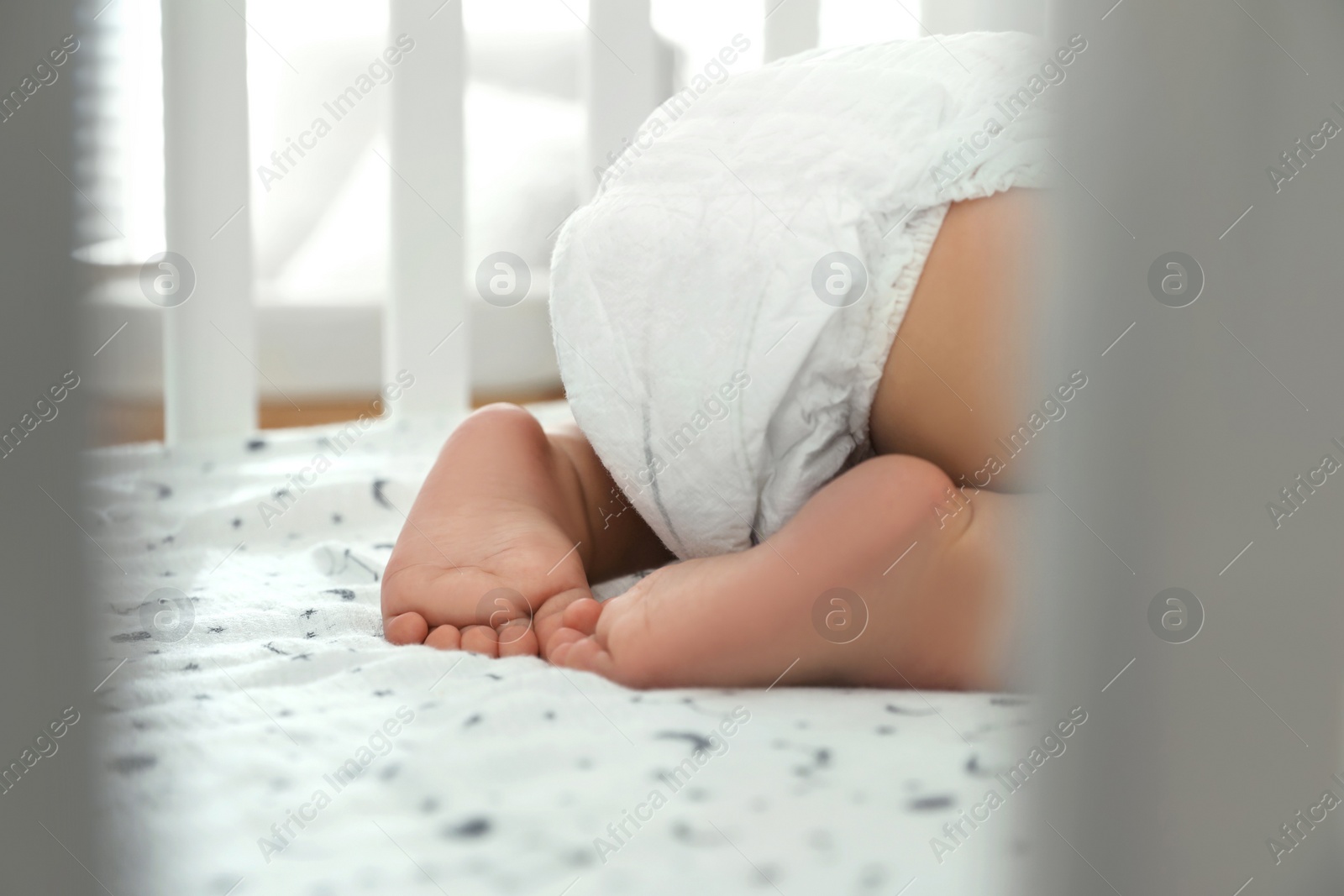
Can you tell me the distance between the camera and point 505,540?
0.48m

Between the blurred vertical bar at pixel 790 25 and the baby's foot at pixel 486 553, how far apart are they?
2.68 ft

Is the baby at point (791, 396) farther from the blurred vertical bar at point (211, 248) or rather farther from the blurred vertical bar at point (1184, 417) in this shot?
the blurred vertical bar at point (211, 248)

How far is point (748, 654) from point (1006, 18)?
0.26 metres

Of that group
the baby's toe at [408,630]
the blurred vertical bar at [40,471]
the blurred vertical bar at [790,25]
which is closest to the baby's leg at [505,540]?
the baby's toe at [408,630]

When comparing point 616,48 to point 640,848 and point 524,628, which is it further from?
point 640,848

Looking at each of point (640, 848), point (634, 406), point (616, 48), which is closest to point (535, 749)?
point (640, 848)

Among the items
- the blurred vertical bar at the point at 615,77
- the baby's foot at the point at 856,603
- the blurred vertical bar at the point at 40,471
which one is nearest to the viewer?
the blurred vertical bar at the point at 40,471

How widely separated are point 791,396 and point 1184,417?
282mm

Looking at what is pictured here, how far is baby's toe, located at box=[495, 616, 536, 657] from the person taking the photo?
0.44m

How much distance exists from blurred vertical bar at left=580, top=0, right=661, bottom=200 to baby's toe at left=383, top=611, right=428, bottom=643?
2.51 feet

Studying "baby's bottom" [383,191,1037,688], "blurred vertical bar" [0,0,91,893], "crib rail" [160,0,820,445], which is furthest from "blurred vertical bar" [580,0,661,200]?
"blurred vertical bar" [0,0,91,893]

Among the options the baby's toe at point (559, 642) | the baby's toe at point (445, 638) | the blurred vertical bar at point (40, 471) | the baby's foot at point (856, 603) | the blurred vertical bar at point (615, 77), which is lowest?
the baby's toe at point (445, 638)

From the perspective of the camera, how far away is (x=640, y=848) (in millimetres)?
276

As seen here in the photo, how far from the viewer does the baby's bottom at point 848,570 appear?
1.22 feet
